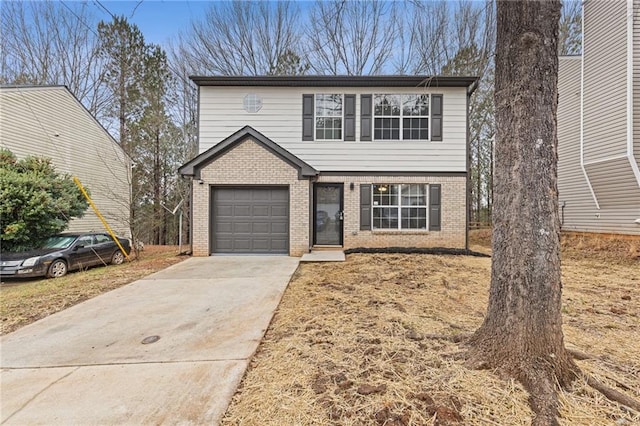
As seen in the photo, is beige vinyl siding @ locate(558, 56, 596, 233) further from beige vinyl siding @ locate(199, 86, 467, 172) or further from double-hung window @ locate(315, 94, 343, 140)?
double-hung window @ locate(315, 94, 343, 140)

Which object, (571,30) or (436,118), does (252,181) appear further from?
(571,30)

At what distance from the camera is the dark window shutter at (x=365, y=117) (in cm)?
991

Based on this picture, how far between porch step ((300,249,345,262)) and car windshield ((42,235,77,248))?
6403 millimetres

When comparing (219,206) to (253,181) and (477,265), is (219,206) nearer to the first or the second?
(253,181)

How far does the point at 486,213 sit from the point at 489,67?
9.55 metres

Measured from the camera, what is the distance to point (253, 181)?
9352mm

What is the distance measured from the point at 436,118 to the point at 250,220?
6.95 m

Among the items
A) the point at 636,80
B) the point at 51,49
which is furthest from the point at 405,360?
the point at 51,49

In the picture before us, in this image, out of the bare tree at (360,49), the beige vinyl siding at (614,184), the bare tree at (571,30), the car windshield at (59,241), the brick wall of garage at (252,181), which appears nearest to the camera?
the car windshield at (59,241)

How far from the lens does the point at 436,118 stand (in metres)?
9.84

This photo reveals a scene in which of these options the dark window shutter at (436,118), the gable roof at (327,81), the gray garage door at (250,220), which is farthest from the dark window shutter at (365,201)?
the gable roof at (327,81)

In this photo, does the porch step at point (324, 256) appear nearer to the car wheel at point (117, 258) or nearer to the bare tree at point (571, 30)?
the car wheel at point (117, 258)

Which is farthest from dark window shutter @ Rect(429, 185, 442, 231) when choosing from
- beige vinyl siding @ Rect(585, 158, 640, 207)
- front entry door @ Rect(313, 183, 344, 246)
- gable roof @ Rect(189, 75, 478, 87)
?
beige vinyl siding @ Rect(585, 158, 640, 207)

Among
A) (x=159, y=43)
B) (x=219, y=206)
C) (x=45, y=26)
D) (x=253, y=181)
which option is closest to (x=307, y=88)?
(x=253, y=181)
